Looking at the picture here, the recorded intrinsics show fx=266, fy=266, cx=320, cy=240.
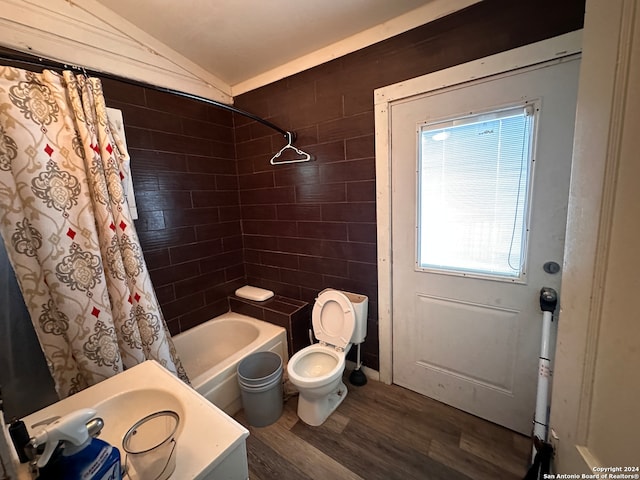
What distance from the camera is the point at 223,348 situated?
2.35 metres

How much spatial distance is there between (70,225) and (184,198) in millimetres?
907

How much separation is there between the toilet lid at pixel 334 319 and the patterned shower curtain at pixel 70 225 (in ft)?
3.60

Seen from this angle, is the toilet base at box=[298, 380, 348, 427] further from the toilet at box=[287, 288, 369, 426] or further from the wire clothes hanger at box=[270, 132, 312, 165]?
the wire clothes hanger at box=[270, 132, 312, 165]

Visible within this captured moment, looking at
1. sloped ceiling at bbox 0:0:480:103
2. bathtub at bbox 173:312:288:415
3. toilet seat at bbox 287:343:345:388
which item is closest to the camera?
sloped ceiling at bbox 0:0:480:103

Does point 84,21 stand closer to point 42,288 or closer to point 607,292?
point 42,288

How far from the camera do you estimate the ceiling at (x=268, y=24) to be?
148 cm

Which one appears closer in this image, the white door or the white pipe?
the white pipe

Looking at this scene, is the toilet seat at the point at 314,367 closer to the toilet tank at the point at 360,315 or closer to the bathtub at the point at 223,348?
the toilet tank at the point at 360,315

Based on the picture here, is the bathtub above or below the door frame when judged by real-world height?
below

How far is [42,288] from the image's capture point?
3.93 feet

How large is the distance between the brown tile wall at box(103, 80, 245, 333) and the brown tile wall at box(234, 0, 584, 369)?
0.17 metres

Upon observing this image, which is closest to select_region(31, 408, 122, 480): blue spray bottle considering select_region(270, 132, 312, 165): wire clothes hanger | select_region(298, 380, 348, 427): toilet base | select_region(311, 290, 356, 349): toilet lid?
select_region(298, 380, 348, 427): toilet base

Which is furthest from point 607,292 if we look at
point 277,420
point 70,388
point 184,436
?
point 70,388

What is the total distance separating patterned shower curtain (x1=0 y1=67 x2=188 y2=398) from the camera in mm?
1137
